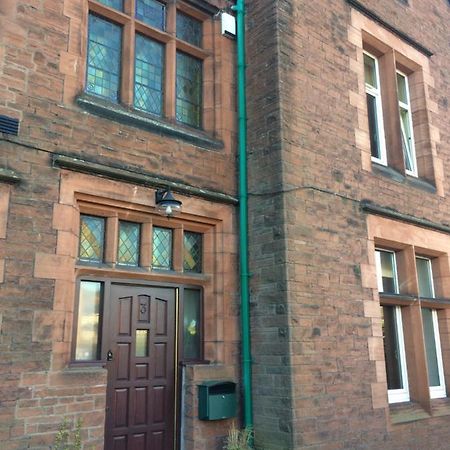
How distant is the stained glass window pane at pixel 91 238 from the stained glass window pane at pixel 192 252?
44.4 inches

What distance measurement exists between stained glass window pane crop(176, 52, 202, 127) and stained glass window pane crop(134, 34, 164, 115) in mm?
311

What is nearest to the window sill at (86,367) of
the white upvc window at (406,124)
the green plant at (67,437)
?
the green plant at (67,437)

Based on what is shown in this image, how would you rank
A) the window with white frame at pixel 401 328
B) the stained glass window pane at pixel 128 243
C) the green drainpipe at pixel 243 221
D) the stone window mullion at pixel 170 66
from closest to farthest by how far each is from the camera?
the stained glass window pane at pixel 128 243 → the green drainpipe at pixel 243 221 → the stone window mullion at pixel 170 66 → the window with white frame at pixel 401 328

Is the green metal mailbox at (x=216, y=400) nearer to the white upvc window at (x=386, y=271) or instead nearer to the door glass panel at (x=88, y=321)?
the door glass panel at (x=88, y=321)

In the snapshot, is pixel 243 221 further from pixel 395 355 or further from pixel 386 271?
pixel 395 355

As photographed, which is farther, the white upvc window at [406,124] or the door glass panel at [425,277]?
the white upvc window at [406,124]

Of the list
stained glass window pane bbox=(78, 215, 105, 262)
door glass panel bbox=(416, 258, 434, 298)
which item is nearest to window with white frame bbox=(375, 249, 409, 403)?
door glass panel bbox=(416, 258, 434, 298)

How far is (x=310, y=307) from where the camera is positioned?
6.21 metres

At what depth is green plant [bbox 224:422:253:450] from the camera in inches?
223

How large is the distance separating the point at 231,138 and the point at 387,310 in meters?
3.46

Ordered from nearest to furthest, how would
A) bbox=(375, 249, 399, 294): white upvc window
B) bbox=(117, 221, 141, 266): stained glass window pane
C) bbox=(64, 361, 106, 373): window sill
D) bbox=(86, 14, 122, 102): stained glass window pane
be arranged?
bbox=(64, 361, 106, 373): window sill
bbox=(117, 221, 141, 266): stained glass window pane
bbox=(86, 14, 122, 102): stained glass window pane
bbox=(375, 249, 399, 294): white upvc window

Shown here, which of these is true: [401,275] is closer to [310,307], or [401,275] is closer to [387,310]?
[387,310]

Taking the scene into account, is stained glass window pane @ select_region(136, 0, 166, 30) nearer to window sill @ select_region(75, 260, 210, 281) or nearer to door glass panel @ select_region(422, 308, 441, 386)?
window sill @ select_region(75, 260, 210, 281)

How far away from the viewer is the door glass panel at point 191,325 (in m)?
6.26
